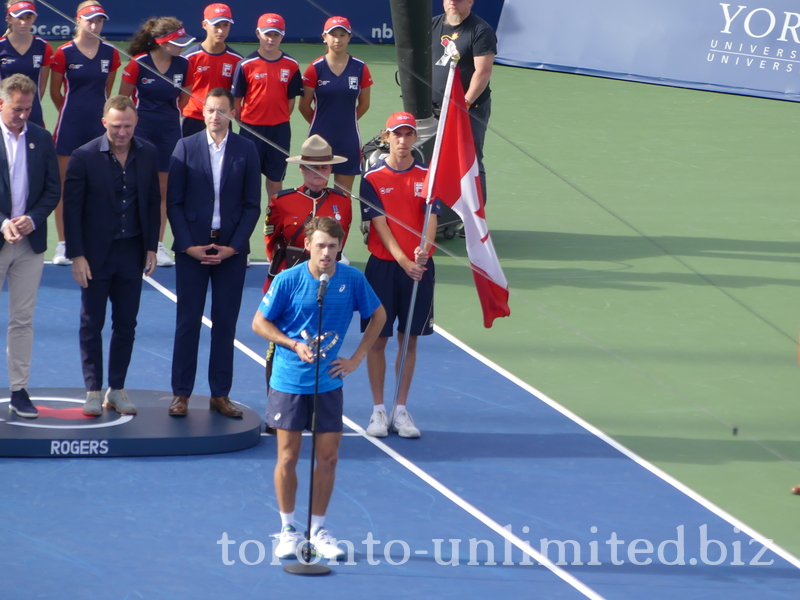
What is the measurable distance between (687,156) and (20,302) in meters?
10.9

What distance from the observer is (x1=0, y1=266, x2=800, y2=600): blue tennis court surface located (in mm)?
6012

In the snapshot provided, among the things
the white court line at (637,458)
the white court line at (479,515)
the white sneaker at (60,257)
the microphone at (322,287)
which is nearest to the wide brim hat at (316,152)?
the microphone at (322,287)

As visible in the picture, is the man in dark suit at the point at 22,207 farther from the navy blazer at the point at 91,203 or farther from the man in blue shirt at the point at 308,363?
the man in blue shirt at the point at 308,363

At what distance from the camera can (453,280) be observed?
36.6ft

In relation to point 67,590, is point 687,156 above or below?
above

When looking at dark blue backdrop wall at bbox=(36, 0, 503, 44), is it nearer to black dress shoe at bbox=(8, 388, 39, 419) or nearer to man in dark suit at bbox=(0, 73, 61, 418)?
man in dark suit at bbox=(0, 73, 61, 418)

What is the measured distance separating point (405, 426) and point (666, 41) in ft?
45.3

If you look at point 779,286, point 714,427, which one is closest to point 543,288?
point 779,286

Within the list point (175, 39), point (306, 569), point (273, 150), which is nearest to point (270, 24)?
point (175, 39)

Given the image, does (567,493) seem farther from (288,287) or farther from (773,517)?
(288,287)

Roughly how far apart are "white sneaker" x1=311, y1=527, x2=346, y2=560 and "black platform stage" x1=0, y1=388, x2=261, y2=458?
4.63 feet

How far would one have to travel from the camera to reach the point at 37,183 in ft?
23.8

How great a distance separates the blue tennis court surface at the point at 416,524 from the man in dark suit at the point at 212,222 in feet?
2.52

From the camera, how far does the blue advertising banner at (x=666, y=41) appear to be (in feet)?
62.2
